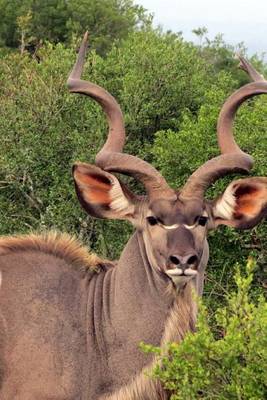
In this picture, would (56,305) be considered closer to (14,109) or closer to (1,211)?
(1,211)

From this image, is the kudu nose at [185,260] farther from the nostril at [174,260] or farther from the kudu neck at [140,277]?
the kudu neck at [140,277]

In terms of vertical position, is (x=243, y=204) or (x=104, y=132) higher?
(x=104, y=132)

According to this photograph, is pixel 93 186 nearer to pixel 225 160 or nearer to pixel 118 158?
pixel 118 158

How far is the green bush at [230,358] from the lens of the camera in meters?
3.91

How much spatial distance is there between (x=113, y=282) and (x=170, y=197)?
0.61 metres

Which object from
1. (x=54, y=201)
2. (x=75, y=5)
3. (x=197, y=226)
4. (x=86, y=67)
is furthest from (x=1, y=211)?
(x=75, y=5)

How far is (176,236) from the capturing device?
192 inches

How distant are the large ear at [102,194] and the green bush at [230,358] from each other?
52.0 inches

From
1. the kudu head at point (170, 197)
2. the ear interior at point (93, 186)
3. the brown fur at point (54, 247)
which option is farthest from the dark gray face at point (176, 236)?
the brown fur at point (54, 247)

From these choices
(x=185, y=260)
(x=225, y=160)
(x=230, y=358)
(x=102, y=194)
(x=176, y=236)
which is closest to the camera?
(x=230, y=358)

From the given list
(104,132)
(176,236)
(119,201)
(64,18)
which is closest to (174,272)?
(176,236)

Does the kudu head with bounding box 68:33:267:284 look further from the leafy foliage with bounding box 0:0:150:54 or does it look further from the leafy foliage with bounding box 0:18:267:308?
the leafy foliage with bounding box 0:0:150:54

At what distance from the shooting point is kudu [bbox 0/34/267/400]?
5004 millimetres

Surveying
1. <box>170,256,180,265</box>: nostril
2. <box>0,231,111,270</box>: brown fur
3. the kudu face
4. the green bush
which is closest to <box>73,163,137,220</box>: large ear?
the kudu face
